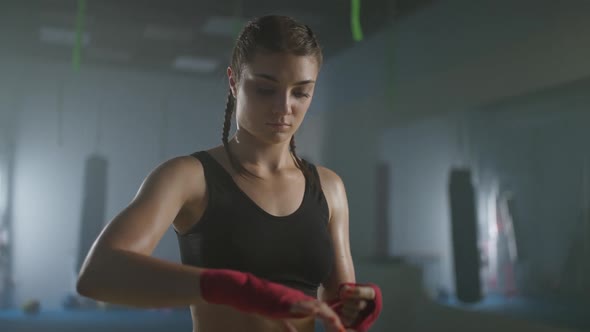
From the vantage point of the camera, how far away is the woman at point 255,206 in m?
0.72

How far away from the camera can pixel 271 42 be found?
79 centimetres

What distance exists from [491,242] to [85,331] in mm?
2395

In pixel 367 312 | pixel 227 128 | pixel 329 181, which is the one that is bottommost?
pixel 367 312

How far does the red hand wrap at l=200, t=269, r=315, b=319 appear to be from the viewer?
572mm

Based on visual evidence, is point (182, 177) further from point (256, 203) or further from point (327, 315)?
point (327, 315)

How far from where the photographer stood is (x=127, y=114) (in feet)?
10.5

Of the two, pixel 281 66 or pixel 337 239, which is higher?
pixel 281 66

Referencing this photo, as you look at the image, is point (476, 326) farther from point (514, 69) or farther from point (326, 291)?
point (326, 291)

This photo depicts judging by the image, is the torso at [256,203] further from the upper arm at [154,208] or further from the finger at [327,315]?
the finger at [327,315]

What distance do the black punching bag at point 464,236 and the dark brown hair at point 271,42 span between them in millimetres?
2508

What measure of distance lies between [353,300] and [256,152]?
1.00 feet

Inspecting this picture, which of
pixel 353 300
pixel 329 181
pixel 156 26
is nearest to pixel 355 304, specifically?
pixel 353 300

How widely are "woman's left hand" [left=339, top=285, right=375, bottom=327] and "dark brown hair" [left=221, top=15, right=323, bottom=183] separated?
262 millimetres

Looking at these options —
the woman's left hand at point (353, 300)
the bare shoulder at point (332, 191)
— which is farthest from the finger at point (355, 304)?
the bare shoulder at point (332, 191)
